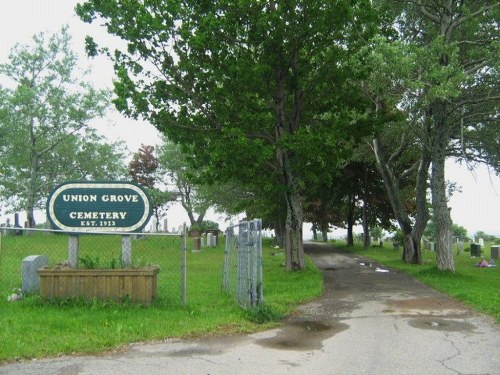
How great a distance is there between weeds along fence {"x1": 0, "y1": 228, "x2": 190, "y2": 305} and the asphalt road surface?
2450 mm

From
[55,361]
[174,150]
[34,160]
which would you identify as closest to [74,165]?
[34,160]

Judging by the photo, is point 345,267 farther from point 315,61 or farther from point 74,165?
point 74,165

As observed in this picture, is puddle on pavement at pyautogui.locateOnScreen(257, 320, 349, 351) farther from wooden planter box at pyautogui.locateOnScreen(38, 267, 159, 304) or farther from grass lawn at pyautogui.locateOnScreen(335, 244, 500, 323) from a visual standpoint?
grass lawn at pyautogui.locateOnScreen(335, 244, 500, 323)

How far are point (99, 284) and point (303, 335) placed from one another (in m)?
3.96

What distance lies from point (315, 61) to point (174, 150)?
49187mm

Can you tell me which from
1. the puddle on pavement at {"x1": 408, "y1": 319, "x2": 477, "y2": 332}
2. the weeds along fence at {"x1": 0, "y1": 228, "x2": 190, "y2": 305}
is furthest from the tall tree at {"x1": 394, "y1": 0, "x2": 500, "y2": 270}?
the weeds along fence at {"x1": 0, "y1": 228, "x2": 190, "y2": 305}

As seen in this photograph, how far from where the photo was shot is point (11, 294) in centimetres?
1115

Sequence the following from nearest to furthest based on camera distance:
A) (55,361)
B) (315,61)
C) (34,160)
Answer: (55,361), (315,61), (34,160)

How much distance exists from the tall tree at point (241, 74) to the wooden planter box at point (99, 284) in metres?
6.86

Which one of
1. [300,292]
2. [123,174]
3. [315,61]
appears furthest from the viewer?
[123,174]

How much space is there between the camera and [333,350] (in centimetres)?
761

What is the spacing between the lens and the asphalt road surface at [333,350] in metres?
6.56

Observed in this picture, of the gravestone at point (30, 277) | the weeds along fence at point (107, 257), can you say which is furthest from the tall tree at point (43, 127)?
the gravestone at point (30, 277)

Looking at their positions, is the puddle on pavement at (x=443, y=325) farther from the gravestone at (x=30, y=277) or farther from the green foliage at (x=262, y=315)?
the gravestone at (x=30, y=277)
